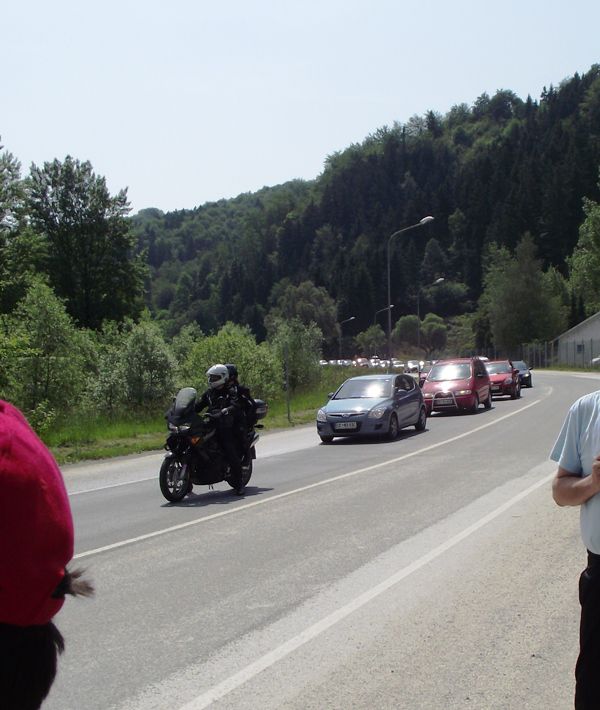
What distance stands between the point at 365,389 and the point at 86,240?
157ft

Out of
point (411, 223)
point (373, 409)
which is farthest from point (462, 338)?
point (373, 409)

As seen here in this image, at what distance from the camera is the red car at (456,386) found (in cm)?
2889

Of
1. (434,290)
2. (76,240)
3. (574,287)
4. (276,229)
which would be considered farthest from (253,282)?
(76,240)

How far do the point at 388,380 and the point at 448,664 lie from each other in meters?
17.7

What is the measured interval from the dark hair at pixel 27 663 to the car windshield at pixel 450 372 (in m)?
28.3

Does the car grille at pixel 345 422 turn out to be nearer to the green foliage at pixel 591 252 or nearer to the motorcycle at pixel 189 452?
the motorcycle at pixel 189 452

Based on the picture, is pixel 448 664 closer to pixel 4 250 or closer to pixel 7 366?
pixel 7 366

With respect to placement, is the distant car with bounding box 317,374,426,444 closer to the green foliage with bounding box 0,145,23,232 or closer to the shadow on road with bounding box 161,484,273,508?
the shadow on road with bounding box 161,484,273,508

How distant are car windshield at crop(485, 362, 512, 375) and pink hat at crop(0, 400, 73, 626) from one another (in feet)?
120

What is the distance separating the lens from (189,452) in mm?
12031

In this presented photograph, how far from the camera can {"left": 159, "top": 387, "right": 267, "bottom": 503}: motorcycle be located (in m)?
11.9

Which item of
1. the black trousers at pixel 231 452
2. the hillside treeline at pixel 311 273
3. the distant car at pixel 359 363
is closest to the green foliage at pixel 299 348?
the hillside treeline at pixel 311 273

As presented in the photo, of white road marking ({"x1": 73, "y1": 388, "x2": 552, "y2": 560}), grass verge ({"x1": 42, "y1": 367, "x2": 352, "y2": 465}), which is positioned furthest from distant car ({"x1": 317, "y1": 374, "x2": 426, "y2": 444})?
grass verge ({"x1": 42, "y1": 367, "x2": 352, "y2": 465})

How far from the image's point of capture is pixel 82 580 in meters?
2.09
